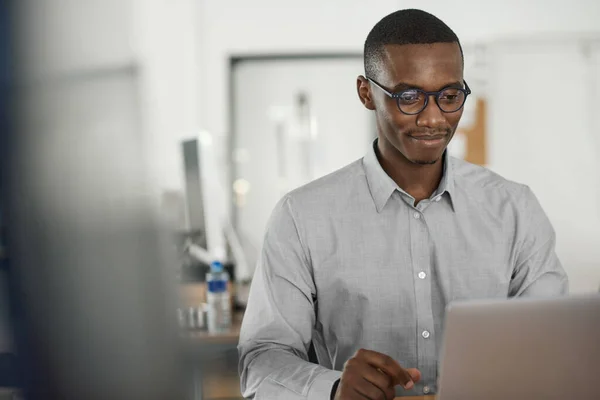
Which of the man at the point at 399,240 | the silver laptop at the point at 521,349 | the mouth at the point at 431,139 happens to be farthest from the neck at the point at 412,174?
the silver laptop at the point at 521,349

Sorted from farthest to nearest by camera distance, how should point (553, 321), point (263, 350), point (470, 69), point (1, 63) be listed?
1. point (470, 69)
2. point (263, 350)
3. point (553, 321)
4. point (1, 63)

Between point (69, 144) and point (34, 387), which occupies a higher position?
point (69, 144)

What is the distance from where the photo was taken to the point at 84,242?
0.31 m

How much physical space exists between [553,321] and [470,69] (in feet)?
11.8

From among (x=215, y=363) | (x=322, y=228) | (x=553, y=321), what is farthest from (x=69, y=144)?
(x=322, y=228)

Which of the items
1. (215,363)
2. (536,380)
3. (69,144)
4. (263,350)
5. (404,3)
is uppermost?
(404,3)

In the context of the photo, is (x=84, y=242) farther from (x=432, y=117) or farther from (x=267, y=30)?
(x=267, y=30)

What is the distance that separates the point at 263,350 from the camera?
4.12 feet

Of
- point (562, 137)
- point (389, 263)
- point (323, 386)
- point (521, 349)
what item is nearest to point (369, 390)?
point (323, 386)

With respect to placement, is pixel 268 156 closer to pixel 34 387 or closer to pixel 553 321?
pixel 553 321

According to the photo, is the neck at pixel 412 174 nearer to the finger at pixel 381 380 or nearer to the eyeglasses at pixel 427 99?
the eyeglasses at pixel 427 99

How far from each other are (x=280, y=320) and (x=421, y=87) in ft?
1.63

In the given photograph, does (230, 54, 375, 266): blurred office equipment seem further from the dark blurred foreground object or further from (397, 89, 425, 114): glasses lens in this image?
the dark blurred foreground object

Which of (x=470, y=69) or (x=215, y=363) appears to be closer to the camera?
(x=215, y=363)
